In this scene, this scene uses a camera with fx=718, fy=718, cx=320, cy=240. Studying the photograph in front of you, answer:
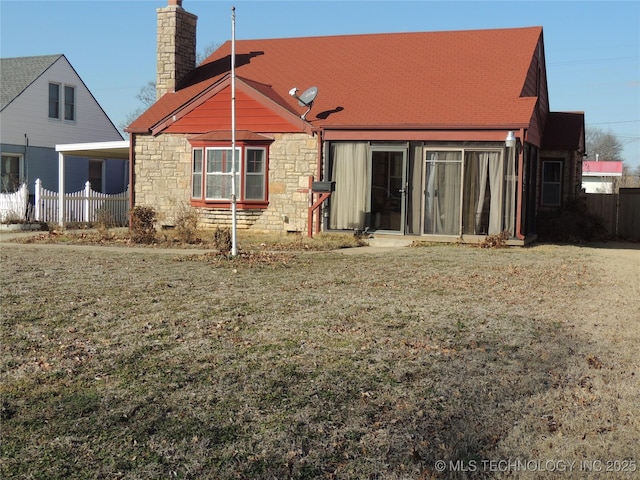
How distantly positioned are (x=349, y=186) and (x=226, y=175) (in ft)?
11.4

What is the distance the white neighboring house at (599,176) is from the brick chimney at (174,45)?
107 feet

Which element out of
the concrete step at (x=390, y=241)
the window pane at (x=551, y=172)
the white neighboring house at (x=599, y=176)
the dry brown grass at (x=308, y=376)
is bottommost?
the dry brown grass at (x=308, y=376)

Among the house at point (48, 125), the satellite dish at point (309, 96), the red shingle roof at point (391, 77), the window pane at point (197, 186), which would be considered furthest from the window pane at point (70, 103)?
the satellite dish at point (309, 96)

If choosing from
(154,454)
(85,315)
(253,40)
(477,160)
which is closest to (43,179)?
(253,40)

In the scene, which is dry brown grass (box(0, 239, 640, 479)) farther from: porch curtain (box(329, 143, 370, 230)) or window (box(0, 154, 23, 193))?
window (box(0, 154, 23, 193))

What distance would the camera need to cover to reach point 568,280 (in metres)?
11.5

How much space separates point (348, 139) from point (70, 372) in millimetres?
12962

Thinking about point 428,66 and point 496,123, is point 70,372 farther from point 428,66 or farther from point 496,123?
point 428,66

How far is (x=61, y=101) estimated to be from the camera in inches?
1173

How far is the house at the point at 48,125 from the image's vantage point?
27.6 metres

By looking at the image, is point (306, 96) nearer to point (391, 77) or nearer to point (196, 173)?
point (391, 77)

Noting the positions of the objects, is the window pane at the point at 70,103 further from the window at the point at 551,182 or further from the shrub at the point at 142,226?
the window at the point at 551,182

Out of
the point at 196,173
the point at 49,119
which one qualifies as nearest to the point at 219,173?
the point at 196,173

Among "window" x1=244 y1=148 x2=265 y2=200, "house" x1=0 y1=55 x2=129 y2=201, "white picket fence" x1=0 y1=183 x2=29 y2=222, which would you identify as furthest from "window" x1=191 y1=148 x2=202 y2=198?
"house" x1=0 y1=55 x2=129 y2=201
